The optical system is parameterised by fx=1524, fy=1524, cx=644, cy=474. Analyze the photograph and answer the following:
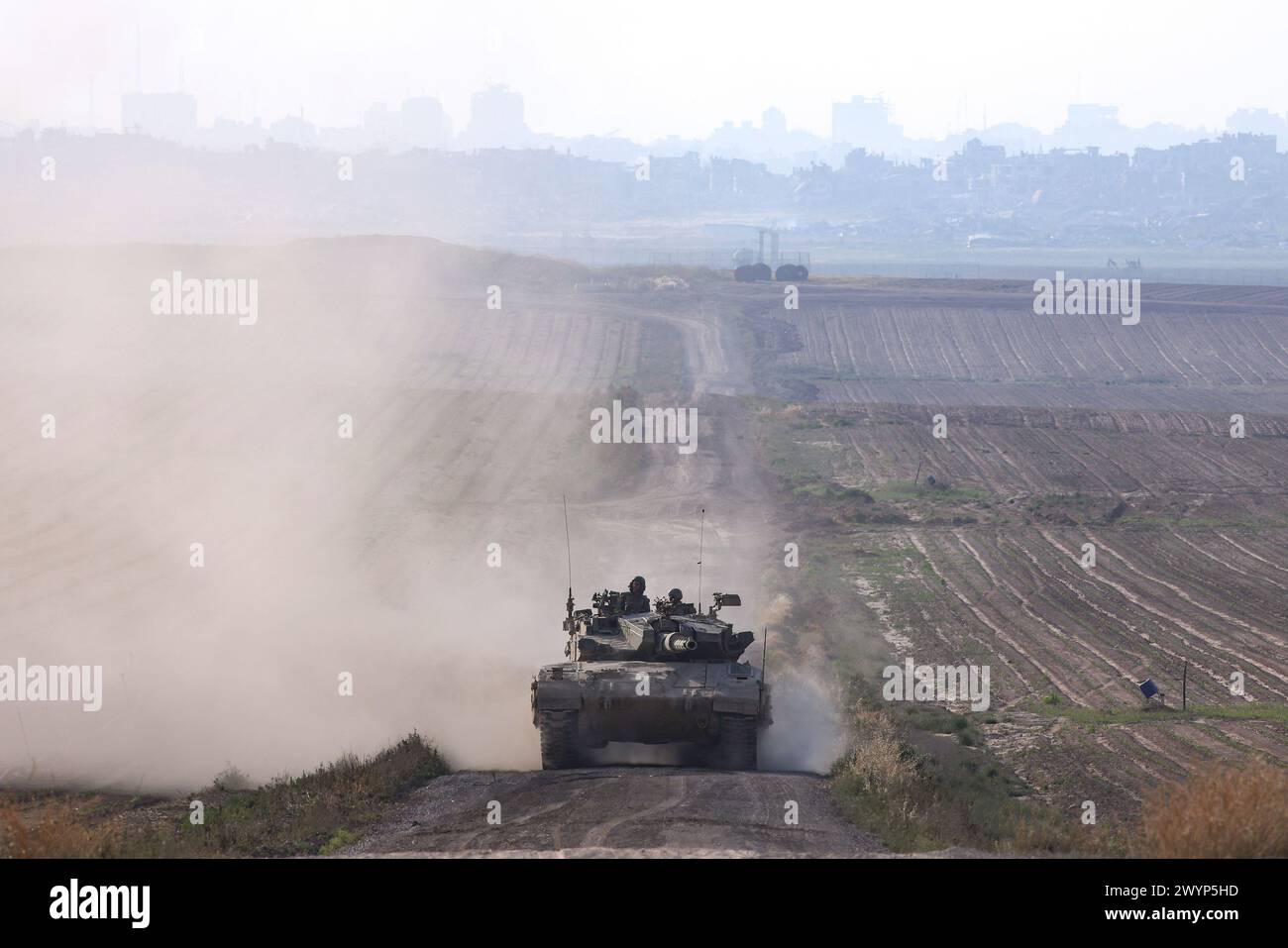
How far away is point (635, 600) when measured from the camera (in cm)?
2861

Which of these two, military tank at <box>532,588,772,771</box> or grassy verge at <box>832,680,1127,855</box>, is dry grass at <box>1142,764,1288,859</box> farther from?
military tank at <box>532,588,772,771</box>

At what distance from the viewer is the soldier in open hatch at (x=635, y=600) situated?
28438 mm

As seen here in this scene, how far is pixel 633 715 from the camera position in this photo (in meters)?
24.3

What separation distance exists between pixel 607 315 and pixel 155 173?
120ft

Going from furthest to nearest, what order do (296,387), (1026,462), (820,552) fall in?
1. (296,387)
2. (1026,462)
3. (820,552)

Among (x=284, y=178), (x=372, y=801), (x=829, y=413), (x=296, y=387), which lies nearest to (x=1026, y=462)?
(x=829, y=413)

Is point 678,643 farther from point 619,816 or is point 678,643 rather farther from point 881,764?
point 619,816

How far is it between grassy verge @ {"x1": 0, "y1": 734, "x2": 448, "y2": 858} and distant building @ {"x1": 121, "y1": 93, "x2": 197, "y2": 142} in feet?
494

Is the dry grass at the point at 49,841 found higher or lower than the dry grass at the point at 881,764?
higher

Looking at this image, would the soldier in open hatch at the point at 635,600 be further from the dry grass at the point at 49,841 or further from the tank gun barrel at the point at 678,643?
the dry grass at the point at 49,841

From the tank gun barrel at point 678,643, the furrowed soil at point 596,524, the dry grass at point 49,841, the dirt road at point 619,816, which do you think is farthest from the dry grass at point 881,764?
the dry grass at point 49,841

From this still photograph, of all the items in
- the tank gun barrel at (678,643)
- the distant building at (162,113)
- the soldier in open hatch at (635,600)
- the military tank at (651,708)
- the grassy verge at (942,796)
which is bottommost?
the grassy verge at (942,796)

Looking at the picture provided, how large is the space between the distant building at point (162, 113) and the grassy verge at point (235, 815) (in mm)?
150489
